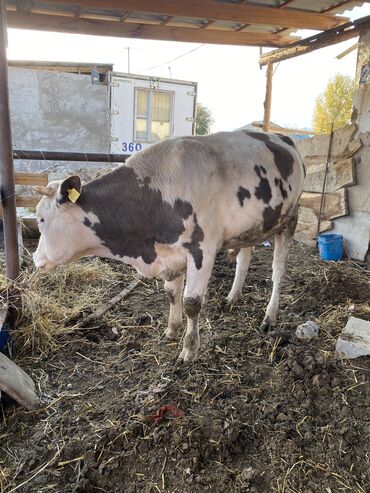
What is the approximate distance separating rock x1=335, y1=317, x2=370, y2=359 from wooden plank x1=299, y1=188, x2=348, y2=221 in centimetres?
323

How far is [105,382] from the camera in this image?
119 inches

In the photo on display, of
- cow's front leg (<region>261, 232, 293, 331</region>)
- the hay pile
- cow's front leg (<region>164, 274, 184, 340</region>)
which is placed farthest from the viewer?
cow's front leg (<region>261, 232, 293, 331</region>)

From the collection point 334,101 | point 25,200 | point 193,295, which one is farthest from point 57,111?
point 334,101

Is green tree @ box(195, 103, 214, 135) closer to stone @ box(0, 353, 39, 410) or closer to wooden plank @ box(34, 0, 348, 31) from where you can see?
wooden plank @ box(34, 0, 348, 31)

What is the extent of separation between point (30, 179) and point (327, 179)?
4730mm

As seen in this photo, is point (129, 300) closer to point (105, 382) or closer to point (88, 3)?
point (105, 382)

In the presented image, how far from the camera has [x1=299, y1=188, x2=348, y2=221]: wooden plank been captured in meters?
6.21

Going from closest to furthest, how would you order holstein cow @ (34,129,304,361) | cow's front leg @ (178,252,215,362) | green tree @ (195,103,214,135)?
1. holstein cow @ (34,129,304,361)
2. cow's front leg @ (178,252,215,362)
3. green tree @ (195,103,214,135)

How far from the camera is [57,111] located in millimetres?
12570

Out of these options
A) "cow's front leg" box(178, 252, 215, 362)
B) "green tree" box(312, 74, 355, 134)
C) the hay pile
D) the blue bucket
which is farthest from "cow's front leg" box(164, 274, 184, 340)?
"green tree" box(312, 74, 355, 134)

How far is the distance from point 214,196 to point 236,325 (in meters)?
1.44

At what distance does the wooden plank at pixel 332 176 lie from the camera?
19.9ft

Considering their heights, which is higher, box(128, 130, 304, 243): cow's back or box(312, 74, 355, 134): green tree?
box(312, 74, 355, 134): green tree

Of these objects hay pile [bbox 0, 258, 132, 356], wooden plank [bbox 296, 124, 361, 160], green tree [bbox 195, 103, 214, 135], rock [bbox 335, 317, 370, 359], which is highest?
green tree [bbox 195, 103, 214, 135]
